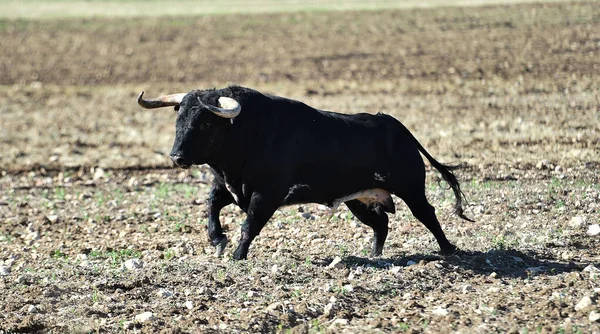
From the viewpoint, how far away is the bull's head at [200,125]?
33.8ft

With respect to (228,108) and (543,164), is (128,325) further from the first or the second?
(543,164)

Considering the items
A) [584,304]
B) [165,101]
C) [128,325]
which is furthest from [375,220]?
[128,325]

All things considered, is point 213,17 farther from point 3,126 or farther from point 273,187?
point 273,187

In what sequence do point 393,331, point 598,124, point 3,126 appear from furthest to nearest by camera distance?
point 3,126
point 598,124
point 393,331

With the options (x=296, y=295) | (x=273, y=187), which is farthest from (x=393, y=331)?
(x=273, y=187)

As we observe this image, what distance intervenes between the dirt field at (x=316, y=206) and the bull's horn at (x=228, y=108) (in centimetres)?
151

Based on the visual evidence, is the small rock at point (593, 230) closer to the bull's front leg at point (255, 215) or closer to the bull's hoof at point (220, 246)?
the bull's front leg at point (255, 215)

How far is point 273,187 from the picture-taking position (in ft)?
34.4

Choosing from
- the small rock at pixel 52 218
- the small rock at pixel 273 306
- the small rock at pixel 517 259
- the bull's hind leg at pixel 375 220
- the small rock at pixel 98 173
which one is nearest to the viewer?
the small rock at pixel 273 306

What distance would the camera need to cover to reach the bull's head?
10.3m

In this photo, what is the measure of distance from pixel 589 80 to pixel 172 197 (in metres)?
12.2

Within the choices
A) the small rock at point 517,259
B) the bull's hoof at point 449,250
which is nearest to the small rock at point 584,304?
the small rock at point 517,259

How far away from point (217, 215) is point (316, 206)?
130 inches

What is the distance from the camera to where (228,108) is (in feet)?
34.0
